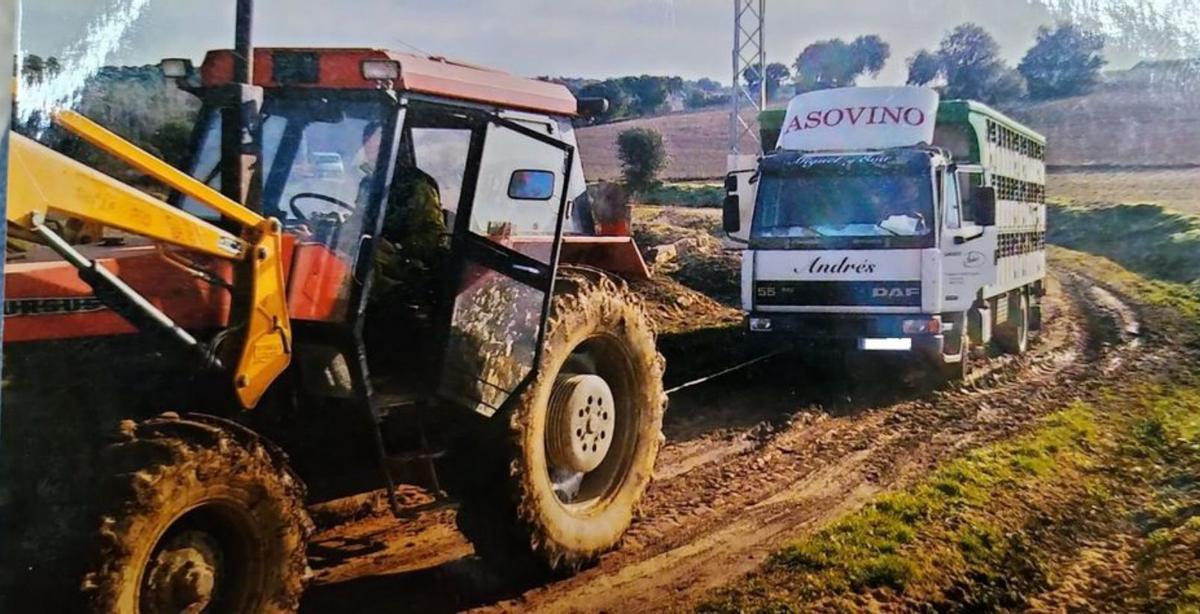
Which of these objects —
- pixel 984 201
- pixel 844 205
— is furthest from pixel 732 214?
pixel 984 201

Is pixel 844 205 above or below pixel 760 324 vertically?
above

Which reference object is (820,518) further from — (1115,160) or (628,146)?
(1115,160)

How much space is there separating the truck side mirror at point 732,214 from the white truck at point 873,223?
0.01m

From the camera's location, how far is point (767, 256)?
838cm

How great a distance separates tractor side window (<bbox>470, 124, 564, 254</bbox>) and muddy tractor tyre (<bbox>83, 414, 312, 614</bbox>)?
4.05 feet

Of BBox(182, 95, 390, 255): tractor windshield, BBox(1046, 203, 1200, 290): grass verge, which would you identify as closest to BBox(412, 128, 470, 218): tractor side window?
BBox(182, 95, 390, 255): tractor windshield

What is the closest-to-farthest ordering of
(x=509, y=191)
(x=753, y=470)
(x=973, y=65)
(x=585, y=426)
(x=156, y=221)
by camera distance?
(x=156, y=221) → (x=509, y=191) → (x=585, y=426) → (x=973, y=65) → (x=753, y=470)

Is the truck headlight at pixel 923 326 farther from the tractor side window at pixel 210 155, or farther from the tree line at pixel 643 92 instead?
the tractor side window at pixel 210 155

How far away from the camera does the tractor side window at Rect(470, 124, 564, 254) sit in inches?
153

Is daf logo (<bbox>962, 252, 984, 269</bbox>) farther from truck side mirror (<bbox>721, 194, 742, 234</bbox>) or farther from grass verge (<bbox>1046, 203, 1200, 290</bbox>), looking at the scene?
truck side mirror (<bbox>721, 194, 742, 234</bbox>)

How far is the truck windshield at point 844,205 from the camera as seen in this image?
793 cm

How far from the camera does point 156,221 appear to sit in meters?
2.91

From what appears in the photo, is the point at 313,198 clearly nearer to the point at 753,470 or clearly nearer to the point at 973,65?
the point at 753,470

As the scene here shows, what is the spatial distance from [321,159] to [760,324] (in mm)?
5428
